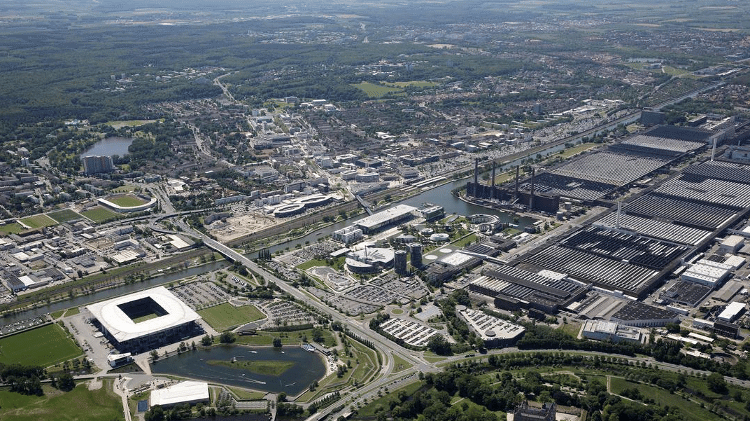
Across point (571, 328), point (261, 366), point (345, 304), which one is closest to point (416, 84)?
point (345, 304)

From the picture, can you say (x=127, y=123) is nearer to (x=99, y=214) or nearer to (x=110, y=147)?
(x=110, y=147)

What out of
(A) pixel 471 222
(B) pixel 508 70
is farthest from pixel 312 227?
(B) pixel 508 70

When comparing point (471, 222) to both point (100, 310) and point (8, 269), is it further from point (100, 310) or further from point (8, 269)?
point (8, 269)

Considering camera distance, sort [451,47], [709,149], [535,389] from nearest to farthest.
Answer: [535,389] < [709,149] < [451,47]

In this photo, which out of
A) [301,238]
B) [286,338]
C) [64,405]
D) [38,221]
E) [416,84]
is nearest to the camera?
[64,405]

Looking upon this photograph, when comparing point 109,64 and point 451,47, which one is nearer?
point 109,64

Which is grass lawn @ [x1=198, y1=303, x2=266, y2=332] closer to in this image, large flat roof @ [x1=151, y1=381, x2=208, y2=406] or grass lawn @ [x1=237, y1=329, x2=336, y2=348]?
grass lawn @ [x1=237, y1=329, x2=336, y2=348]
